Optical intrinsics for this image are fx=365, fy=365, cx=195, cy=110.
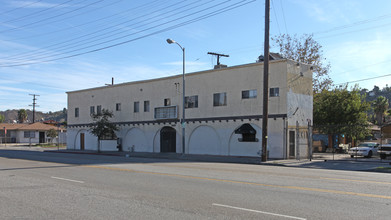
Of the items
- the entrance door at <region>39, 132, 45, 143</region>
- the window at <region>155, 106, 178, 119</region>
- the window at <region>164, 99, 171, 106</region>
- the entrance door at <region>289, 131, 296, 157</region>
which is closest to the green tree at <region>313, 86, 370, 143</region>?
the entrance door at <region>289, 131, 296, 157</region>

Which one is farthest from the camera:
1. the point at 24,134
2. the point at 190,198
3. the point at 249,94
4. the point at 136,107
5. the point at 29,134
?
the point at 29,134

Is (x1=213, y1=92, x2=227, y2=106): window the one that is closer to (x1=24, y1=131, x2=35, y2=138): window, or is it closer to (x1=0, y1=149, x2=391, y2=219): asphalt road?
(x1=0, y1=149, x2=391, y2=219): asphalt road

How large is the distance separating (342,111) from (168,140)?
2051 centimetres

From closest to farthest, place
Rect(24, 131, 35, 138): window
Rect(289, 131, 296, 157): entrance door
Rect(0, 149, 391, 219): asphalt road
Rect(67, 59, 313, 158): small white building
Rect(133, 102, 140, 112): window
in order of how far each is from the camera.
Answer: Rect(0, 149, 391, 219): asphalt road → Rect(289, 131, 296, 157): entrance door → Rect(67, 59, 313, 158): small white building → Rect(133, 102, 140, 112): window → Rect(24, 131, 35, 138): window

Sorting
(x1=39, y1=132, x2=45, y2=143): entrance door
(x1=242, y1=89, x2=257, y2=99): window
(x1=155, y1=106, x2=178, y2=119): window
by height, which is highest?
(x1=242, y1=89, x2=257, y2=99): window

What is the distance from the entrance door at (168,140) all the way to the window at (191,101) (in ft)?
10.6

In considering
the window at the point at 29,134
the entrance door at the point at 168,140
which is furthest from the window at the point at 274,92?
the window at the point at 29,134

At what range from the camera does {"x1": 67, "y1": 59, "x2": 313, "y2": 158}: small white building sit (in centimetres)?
2800

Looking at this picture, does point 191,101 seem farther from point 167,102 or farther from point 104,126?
point 104,126

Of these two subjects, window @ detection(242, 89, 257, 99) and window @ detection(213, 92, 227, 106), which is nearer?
window @ detection(242, 89, 257, 99)

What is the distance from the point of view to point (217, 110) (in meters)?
31.9

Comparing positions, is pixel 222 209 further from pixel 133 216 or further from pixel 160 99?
pixel 160 99

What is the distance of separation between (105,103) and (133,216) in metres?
37.2

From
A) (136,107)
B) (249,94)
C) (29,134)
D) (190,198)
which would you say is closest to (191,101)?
(249,94)
